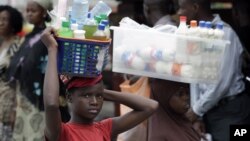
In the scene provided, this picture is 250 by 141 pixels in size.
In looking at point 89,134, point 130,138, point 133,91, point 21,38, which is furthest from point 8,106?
point 89,134

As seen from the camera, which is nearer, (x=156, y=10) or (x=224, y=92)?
(x=224, y=92)

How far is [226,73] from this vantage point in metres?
6.71

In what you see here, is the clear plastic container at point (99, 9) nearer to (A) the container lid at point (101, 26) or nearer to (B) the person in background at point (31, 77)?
(A) the container lid at point (101, 26)

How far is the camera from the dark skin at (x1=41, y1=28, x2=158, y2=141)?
13.4ft

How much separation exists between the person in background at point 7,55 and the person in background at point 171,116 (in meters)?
2.54

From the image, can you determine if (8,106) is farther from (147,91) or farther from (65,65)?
(65,65)

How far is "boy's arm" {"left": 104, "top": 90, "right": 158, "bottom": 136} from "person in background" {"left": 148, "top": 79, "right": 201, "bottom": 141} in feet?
1.43

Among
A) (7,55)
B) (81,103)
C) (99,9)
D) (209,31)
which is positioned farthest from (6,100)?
(81,103)

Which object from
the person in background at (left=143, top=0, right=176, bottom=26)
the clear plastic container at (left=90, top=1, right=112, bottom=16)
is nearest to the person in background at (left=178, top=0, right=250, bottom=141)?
the person in background at (left=143, top=0, right=176, bottom=26)

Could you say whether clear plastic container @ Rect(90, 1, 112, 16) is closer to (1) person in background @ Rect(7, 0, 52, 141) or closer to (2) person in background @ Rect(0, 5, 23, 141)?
(1) person in background @ Rect(7, 0, 52, 141)

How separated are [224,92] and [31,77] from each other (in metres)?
1.85

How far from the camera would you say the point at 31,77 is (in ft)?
23.7

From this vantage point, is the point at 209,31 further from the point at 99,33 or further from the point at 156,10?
the point at 156,10

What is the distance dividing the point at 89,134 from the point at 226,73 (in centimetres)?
262
